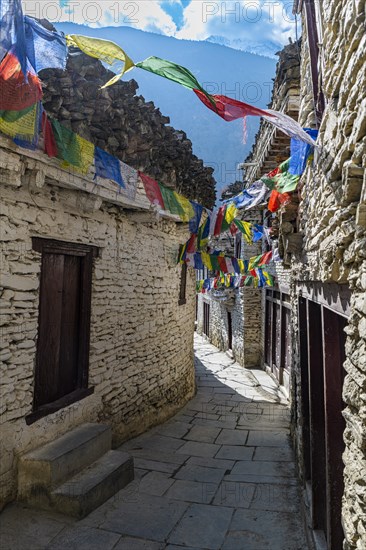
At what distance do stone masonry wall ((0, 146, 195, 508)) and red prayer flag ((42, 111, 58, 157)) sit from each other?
0.33m

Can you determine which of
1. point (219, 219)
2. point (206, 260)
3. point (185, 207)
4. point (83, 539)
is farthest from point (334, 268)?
point (206, 260)

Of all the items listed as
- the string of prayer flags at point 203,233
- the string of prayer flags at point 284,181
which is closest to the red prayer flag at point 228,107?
the string of prayer flags at point 284,181

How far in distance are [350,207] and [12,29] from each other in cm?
307

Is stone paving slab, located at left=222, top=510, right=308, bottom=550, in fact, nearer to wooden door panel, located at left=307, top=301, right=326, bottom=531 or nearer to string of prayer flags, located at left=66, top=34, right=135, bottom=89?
wooden door panel, located at left=307, top=301, right=326, bottom=531

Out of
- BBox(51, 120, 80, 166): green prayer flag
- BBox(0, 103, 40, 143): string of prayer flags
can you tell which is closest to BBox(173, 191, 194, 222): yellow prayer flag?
BBox(51, 120, 80, 166): green prayer flag

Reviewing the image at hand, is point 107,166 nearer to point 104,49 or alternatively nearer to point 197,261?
point 104,49

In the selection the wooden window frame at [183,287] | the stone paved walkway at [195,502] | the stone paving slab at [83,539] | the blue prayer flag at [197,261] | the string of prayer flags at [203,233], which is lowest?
the stone paved walkway at [195,502]

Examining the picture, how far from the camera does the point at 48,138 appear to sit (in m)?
4.23

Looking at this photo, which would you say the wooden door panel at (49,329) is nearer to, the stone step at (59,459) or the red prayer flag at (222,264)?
the stone step at (59,459)

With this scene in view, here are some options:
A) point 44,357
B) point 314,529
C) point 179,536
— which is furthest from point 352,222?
point 44,357

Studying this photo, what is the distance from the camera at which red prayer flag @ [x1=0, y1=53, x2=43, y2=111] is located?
128 inches

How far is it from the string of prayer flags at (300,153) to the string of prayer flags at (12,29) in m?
2.93

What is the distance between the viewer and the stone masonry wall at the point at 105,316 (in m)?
4.24

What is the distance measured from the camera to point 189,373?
977cm
